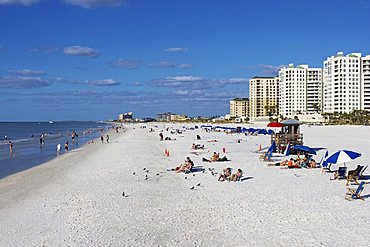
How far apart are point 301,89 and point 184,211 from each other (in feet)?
398

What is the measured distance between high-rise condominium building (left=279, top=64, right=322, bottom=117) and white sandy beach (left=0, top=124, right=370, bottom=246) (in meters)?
113

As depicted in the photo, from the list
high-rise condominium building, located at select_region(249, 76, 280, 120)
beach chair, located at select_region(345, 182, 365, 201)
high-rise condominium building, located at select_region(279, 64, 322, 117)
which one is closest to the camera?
beach chair, located at select_region(345, 182, 365, 201)

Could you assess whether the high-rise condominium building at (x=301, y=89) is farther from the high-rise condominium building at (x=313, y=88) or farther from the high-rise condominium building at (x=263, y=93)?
the high-rise condominium building at (x=263, y=93)

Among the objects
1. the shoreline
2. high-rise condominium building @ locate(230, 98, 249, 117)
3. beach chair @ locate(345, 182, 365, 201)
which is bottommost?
the shoreline

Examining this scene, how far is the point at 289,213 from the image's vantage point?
971 cm

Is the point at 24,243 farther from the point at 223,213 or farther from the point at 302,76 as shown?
the point at 302,76

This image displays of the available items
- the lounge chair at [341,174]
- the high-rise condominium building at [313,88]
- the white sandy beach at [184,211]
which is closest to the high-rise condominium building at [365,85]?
the high-rise condominium building at [313,88]

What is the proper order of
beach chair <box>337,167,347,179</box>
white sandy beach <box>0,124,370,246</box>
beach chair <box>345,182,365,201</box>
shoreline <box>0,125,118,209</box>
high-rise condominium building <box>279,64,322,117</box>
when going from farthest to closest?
high-rise condominium building <box>279,64,322,117</box> → shoreline <box>0,125,118,209</box> → beach chair <box>337,167,347,179</box> → beach chair <box>345,182,365,201</box> → white sandy beach <box>0,124,370,246</box>

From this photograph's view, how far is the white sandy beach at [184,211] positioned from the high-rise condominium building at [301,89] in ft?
371

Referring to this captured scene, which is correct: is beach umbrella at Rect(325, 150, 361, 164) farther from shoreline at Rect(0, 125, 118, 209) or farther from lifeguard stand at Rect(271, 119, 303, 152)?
shoreline at Rect(0, 125, 118, 209)

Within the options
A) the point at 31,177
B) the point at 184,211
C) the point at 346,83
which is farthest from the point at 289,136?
the point at 346,83

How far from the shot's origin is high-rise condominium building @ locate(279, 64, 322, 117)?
411ft

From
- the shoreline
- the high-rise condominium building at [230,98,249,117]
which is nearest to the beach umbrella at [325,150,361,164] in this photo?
the shoreline

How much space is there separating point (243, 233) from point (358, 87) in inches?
4412
